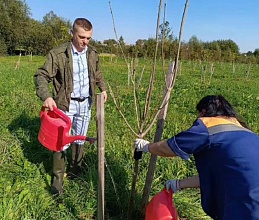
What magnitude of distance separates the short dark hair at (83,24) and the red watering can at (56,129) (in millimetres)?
720

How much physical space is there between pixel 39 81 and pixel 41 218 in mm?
1144

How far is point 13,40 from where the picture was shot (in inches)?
1780

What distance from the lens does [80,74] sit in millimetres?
3037

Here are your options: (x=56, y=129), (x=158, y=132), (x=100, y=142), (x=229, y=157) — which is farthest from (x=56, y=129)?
(x=229, y=157)

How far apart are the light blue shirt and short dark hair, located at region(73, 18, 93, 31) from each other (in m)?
0.26

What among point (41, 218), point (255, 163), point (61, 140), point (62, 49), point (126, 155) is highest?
→ point (62, 49)

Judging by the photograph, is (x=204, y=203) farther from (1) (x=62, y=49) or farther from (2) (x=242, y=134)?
(1) (x=62, y=49)

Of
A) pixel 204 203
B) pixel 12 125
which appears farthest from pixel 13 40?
pixel 204 203

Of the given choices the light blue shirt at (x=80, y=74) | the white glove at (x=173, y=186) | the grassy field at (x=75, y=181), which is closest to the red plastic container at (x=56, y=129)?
the light blue shirt at (x=80, y=74)

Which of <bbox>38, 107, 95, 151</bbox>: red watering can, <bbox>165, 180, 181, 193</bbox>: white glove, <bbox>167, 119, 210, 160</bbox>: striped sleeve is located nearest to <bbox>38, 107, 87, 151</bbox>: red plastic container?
<bbox>38, 107, 95, 151</bbox>: red watering can

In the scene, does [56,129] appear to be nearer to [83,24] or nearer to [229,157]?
[83,24]

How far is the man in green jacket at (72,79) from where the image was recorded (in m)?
2.79

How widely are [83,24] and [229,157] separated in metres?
1.64

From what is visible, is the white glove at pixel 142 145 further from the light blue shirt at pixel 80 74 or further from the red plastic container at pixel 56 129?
the light blue shirt at pixel 80 74
